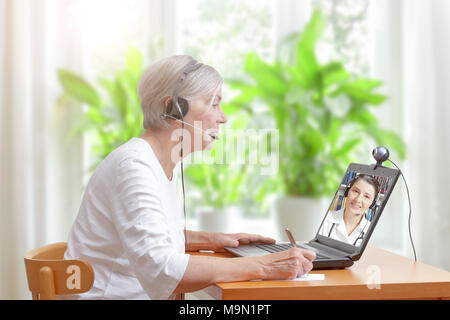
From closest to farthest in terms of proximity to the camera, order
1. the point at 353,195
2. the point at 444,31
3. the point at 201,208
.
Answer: the point at 353,195, the point at 444,31, the point at 201,208

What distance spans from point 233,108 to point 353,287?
6.79 feet

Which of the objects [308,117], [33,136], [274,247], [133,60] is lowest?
[274,247]

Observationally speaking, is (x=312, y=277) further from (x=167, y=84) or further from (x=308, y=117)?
(x=308, y=117)

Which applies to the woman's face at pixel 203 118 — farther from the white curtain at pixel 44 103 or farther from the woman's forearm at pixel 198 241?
the white curtain at pixel 44 103

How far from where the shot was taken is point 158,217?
115 cm

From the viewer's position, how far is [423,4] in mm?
3020

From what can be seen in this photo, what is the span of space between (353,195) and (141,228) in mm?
565

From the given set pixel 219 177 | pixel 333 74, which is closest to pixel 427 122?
pixel 333 74

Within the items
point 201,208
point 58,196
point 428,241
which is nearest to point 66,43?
point 58,196

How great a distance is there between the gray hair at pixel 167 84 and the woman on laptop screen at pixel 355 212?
1.47ft

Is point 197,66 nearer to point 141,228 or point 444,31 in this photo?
point 141,228

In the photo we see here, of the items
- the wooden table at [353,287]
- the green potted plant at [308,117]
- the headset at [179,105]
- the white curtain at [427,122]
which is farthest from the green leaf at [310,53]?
the wooden table at [353,287]

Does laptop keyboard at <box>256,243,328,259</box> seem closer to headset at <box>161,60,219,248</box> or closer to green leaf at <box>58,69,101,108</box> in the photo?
headset at <box>161,60,219,248</box>

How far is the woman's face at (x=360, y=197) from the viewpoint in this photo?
1321mm
